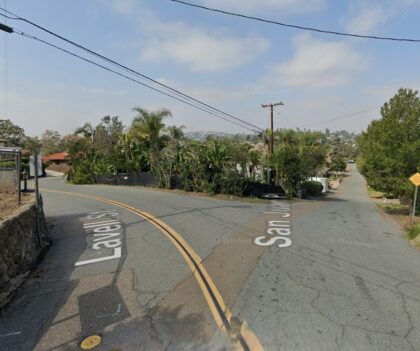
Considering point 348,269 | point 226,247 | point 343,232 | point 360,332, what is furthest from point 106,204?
point 360,332

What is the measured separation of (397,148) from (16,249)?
19.6 m

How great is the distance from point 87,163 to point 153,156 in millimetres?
8691

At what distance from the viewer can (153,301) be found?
5.25 metres

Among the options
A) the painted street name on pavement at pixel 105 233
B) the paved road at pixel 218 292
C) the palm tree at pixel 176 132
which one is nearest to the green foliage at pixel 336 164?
the palm tree at pixel 176 132

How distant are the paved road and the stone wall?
28 cm

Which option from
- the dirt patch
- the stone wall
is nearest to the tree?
the dirt patch

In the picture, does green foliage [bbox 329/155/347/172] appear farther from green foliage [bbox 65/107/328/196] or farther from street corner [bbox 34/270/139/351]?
street corner [bbox 34/270/139/351]

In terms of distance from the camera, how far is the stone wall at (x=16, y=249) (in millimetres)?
6016

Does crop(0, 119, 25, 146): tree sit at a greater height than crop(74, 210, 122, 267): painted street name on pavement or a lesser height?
greater

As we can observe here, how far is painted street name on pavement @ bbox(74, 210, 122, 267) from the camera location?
25.4ft

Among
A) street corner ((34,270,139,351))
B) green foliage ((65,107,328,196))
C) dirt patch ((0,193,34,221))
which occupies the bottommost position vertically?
street corner ((34,270,139,351))

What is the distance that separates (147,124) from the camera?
29.9 metres

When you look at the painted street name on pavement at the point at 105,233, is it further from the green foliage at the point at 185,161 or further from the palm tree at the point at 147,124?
the palm tree at the point at 147,124

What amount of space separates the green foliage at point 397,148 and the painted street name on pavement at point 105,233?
51.9 feet
